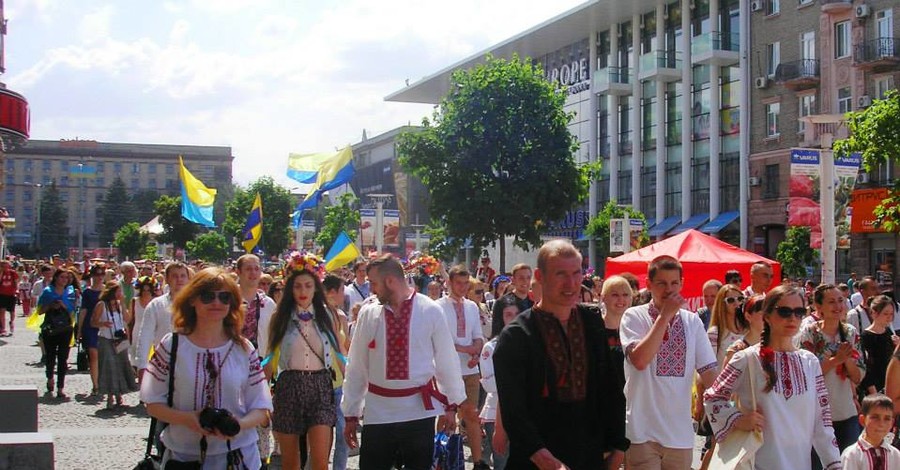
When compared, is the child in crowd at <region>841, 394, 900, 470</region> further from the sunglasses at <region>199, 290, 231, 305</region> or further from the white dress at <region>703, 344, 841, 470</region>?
the sunglasses at <region>199, 290, 231, 305</region>

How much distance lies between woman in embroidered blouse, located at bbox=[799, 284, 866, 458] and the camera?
4585mm

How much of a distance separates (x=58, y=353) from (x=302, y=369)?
879 centimetres

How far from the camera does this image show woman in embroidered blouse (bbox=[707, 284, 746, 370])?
920 centimetres

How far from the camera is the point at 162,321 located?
10062 mm

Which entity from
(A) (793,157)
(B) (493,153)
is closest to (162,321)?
(A) (793,157)

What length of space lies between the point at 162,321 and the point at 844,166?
1449 centimetres

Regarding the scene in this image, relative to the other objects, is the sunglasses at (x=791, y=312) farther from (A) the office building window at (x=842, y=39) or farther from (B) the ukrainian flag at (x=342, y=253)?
(A) the office building window at (x=842, y=39)

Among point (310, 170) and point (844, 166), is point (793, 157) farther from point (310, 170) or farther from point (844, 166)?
point (310, 170)

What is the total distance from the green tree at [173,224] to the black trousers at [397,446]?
82308mm

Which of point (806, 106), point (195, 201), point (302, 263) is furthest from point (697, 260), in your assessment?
point (806, 106)

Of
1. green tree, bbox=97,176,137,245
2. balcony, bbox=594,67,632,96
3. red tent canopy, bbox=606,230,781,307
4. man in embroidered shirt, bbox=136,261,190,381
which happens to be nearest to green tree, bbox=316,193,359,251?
balcony, bbox=594,67,632,96

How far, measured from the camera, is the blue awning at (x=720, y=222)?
1847 inches

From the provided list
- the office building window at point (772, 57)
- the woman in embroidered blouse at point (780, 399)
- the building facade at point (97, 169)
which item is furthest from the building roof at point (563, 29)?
the building facade at point (97, 169)

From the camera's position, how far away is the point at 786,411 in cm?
558
